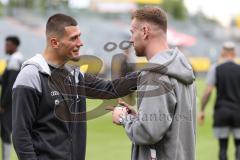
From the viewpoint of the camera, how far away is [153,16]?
5043 millimetres

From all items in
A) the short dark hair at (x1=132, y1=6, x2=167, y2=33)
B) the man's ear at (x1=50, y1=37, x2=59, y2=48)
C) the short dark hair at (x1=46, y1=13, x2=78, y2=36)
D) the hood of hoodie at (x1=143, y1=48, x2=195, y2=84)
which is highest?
the short dark hair at (x1=132, y1=6, x2=167, y2=33)

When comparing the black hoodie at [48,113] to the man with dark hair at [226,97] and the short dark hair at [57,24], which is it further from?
the man with dark hair at [226,97]

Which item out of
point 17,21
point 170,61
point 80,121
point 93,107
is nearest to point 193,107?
point 170,61

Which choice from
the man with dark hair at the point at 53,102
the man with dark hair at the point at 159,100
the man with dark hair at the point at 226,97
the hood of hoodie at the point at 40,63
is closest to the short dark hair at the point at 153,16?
the man with dark hair at the point at 159,100

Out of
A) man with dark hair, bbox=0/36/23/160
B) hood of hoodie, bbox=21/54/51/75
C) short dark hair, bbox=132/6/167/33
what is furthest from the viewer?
man with dark hair, bbox=0/36/23/160

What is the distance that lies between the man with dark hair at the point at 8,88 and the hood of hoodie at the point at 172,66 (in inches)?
243

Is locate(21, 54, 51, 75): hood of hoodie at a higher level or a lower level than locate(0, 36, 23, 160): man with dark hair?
higher

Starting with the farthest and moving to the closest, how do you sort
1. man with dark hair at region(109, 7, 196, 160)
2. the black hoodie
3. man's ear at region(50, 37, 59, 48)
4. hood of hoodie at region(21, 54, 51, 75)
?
man's ear at region(50, 37, 59, 48) → hood of hoodie at region(21, 54, 51, 75) → the black hoodie → man with dark hair at region(109, 7, 196, 160)

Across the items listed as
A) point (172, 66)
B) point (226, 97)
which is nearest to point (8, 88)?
point (226, 97)

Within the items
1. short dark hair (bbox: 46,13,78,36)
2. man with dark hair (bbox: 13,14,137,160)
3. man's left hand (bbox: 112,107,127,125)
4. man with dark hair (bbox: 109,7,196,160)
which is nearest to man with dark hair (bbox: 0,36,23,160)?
man with dark hair (bbox: 13,14,137,160)

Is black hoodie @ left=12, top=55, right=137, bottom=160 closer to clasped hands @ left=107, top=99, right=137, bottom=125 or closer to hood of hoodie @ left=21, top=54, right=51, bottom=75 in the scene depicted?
hood of hoodie @ left=21, top=54, right=51, bottom=75

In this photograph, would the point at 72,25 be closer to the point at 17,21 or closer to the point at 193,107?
the point at 193,107

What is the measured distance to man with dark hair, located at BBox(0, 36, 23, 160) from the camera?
11.0 m

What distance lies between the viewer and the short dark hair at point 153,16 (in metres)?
5.04
